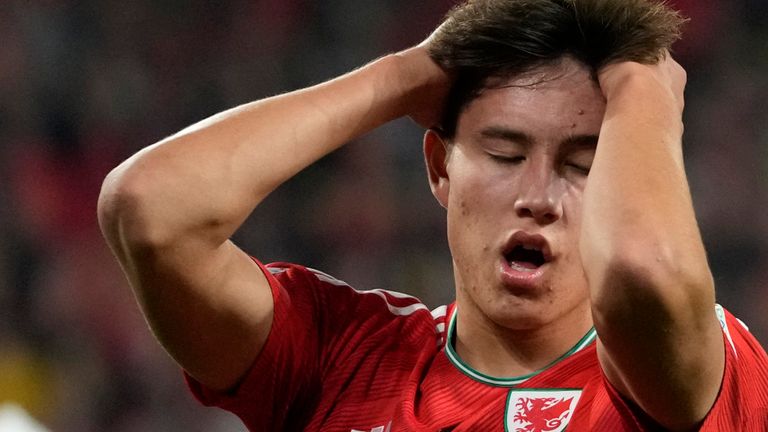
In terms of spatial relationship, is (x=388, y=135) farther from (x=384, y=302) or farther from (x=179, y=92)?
(x=384, y=302)

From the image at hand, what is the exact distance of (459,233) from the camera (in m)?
1.98

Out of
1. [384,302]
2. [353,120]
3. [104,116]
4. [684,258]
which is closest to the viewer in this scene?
[684,258]

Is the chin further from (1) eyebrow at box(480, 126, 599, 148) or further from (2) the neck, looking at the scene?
(1) eyebrow at box(480, 126, 599, 148)

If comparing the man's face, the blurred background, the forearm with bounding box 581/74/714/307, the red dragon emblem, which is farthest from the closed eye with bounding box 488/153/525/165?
the blurred background

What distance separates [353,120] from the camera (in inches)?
76.7

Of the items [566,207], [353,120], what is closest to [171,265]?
[353,120]

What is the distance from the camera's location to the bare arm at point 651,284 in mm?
1384

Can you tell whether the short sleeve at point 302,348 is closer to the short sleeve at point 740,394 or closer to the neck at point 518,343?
the neck at point 518,343

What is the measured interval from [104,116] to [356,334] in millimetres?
3155

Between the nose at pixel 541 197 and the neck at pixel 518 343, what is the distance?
20 cm

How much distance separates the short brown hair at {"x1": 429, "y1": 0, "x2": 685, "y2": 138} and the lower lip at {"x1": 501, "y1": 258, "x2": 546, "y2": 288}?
32 centimetres

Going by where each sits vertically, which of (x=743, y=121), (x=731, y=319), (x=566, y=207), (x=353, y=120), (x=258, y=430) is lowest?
(x=743, y=121)

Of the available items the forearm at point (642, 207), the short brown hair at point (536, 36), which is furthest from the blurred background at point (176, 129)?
the forearm at point (642, 207)

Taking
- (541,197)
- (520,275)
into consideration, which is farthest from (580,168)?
(520,275)
